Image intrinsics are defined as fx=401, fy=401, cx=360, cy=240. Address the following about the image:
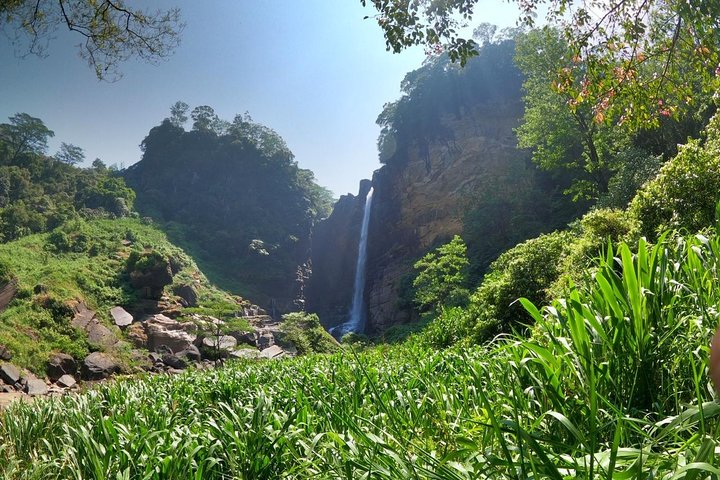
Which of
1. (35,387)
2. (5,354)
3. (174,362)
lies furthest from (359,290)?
(35,387)

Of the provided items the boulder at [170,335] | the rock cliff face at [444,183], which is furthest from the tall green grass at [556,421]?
the rock cliff face at [444,183]

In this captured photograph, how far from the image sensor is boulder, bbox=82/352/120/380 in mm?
14883

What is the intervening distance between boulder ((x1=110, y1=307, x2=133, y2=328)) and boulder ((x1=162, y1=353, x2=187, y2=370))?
14.3 feet

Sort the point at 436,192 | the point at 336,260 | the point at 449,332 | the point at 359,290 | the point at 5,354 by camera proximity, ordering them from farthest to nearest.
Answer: the point at 336,260 → the point at 359,290 → the point at 436,192 → the point at 5,354 → the point at 449,332

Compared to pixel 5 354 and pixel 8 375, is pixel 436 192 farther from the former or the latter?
pixel 8 375

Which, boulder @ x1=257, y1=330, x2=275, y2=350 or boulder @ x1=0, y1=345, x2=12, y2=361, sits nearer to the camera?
boulder @ x1=0, y1=345, x2=12, y2=361

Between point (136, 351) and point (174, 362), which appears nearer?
point (174, 362)

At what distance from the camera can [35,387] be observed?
12617 millimetres

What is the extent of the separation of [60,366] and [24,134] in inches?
1435

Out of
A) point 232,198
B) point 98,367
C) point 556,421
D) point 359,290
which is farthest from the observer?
point 232,198

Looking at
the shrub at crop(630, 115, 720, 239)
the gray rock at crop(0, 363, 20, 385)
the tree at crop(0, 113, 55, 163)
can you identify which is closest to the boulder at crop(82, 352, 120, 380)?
the gray rock at crop(0, 363, 20, 385)

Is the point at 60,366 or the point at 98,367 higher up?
the point at 60,366

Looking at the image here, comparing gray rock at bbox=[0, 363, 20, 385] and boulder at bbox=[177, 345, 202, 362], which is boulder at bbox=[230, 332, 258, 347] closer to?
boulder at bbox=[177, 345, 202, 362]

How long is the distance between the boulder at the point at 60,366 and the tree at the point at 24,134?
3289cm
